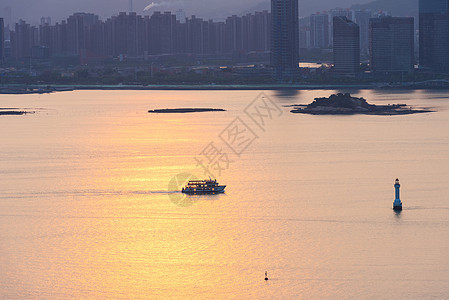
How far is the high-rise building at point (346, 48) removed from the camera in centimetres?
13788

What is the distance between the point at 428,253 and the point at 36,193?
15.3m

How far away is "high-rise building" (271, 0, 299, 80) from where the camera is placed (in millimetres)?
142125

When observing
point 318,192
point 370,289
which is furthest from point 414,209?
point 370,289

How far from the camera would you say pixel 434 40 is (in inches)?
6038

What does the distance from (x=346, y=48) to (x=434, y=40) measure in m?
22.8

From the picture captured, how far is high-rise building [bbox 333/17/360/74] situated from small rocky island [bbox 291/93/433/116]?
60.8m

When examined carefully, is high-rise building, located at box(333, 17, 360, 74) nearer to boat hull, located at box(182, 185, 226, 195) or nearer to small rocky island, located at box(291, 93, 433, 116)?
small rocky island, located at box(291, 93, 433, 116)

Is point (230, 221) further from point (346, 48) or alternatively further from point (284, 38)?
point (284, 38)

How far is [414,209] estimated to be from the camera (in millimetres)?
27969

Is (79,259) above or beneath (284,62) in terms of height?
beneath

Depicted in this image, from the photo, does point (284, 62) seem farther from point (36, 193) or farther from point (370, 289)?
point (370, 289)

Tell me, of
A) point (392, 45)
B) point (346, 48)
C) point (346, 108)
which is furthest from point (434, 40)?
point (346, 108)

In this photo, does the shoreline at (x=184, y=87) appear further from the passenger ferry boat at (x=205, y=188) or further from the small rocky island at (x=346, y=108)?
the passenger ferry boat at (x=205, y=188)

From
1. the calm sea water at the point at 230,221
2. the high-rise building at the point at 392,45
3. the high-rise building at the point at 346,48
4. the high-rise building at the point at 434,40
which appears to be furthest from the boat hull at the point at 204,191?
the high-rise building at the point at 434,40
